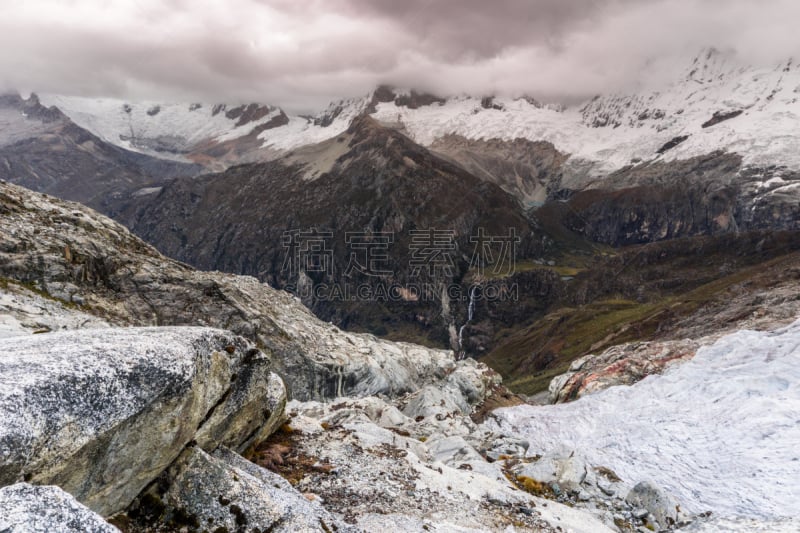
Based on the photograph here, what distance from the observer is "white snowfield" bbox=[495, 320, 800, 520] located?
29.2 meters

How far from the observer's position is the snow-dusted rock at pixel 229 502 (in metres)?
13.5

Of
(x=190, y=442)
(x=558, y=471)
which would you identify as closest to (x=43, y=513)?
(x=190, y=442)

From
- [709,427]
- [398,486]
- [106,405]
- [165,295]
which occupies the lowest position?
[709,427]

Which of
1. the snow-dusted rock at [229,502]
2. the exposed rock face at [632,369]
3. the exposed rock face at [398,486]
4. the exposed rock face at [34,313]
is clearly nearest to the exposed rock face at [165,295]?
the exposed rock face at [34,313]

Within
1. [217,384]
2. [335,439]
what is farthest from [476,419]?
[217,384]

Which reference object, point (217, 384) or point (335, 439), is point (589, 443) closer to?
point (335, 439)

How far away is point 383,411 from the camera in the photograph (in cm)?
4166

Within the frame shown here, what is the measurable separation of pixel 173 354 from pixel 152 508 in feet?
14.8

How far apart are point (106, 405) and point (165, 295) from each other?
4515 cm

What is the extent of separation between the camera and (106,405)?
11461 millimetres

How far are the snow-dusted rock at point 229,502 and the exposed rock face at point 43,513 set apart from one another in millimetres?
5799

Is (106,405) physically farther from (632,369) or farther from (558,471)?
(632,369)

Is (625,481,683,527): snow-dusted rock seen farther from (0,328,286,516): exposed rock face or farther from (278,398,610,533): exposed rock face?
(0,328,286,516): exposed rock face

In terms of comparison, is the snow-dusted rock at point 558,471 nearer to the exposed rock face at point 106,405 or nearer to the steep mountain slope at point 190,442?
the steep mountain slope at point 190,442
